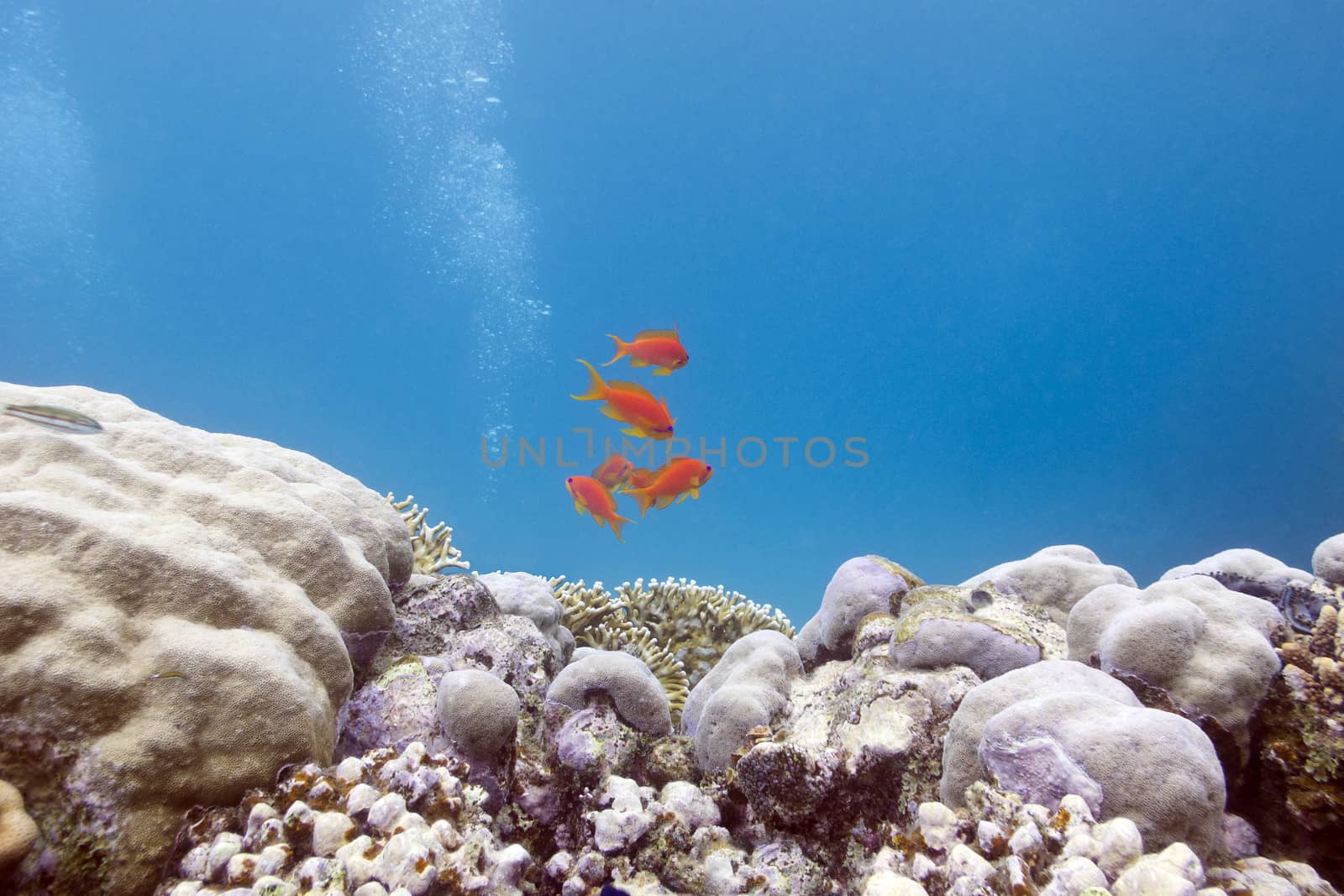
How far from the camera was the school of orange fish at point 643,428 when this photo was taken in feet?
14.2

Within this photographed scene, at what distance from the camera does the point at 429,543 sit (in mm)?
5102

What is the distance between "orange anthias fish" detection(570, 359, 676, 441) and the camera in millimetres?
4348

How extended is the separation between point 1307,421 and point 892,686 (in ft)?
199

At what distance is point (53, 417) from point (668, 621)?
4370 millimetres

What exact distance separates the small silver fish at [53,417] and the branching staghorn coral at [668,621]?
3.33 meters

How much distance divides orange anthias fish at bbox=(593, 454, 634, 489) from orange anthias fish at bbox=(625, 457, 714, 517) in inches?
26.2

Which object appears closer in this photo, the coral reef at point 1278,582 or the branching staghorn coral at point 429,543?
the coral reef at point 1278,582

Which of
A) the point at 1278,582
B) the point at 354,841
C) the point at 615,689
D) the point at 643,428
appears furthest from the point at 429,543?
the point at 1278,582

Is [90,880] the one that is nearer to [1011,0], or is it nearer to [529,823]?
[529,823]

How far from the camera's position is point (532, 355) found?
8088cm

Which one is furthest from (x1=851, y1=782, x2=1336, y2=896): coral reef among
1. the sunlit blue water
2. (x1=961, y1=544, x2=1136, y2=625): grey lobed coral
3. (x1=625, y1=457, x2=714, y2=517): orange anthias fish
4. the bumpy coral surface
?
the sunlit blue water

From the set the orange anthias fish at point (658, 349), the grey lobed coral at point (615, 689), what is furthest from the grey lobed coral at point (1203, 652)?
the orange anthias fish at point (658, 349)

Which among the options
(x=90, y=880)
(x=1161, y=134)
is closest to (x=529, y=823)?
(x=90, y=880)

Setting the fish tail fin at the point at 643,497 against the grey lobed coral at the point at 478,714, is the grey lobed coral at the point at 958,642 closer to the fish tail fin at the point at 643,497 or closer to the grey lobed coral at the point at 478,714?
the grey lobed coral at the point at 478,714
